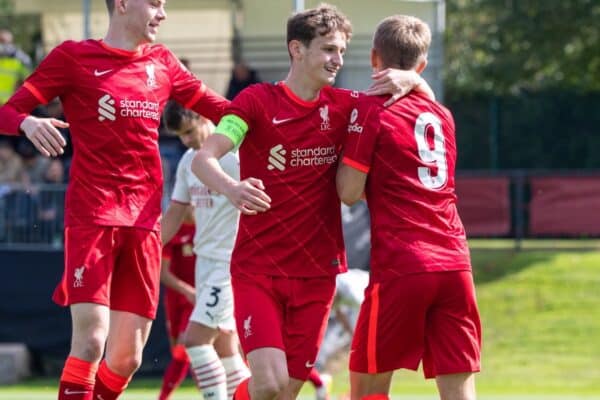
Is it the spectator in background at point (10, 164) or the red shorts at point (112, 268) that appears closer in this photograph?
the red shorts at point (112, 268)

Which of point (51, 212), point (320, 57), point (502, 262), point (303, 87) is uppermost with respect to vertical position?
point (320, 57)

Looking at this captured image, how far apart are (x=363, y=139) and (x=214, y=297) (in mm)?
2559

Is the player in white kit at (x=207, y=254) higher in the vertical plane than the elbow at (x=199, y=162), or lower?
lower

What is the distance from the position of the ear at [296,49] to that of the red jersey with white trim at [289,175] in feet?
0.59

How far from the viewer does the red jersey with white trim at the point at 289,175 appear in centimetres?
624

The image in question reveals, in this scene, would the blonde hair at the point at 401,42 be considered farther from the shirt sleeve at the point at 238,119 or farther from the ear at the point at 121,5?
the ear at the point at 121,5

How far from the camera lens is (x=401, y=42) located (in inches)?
244

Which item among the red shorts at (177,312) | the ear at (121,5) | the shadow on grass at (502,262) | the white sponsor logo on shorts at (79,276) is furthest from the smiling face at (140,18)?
the shadow on grass at (502,262)

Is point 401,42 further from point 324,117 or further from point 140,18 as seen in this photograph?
point 140,18

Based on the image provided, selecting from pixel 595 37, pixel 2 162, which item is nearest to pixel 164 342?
pixel 2 162

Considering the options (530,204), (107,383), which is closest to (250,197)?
(107,383)

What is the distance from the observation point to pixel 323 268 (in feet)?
20.7

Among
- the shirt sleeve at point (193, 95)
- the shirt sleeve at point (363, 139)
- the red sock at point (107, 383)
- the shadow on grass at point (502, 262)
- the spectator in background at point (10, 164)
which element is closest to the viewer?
the shirt sleeve at point (363, 139)

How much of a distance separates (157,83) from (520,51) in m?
19.4
